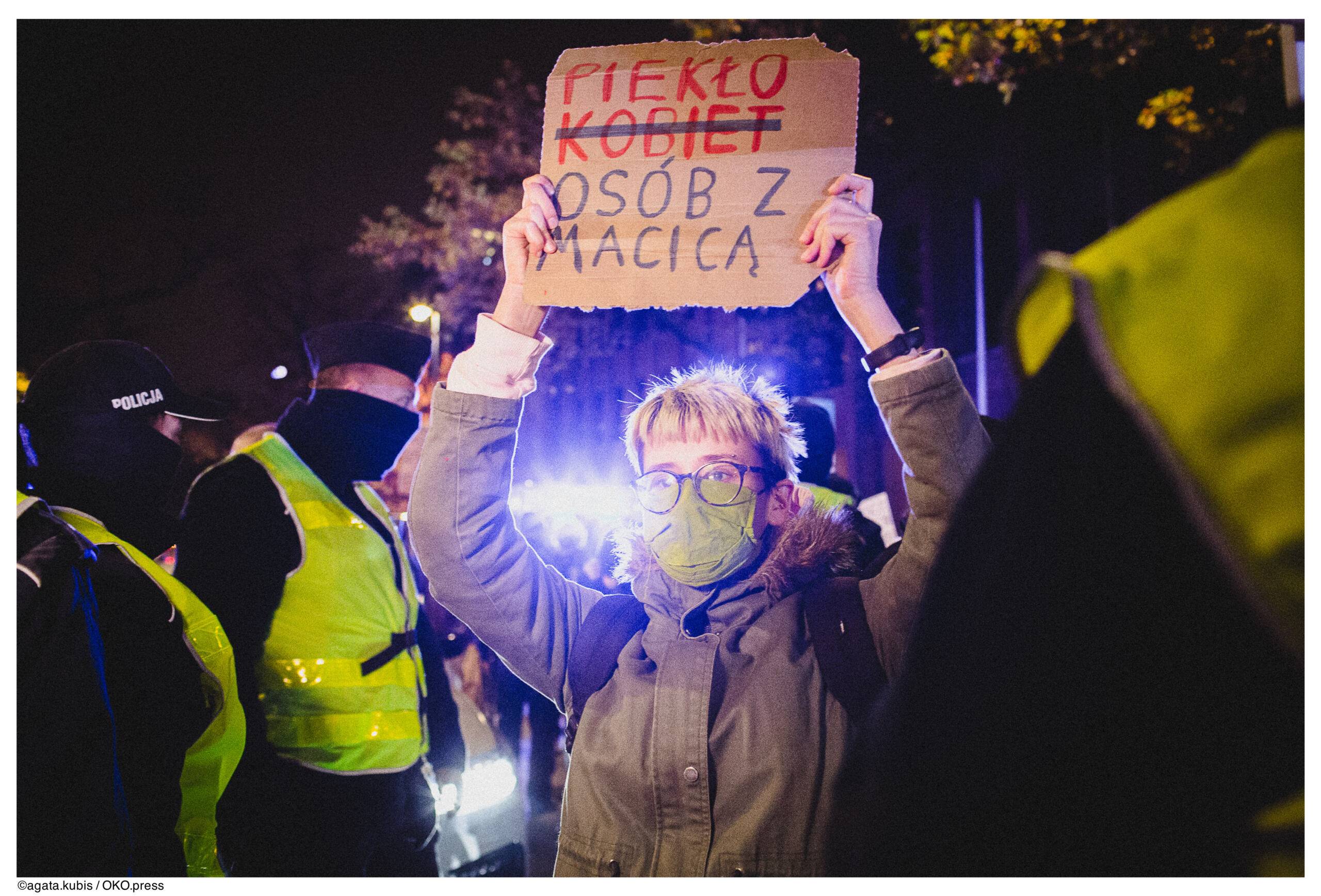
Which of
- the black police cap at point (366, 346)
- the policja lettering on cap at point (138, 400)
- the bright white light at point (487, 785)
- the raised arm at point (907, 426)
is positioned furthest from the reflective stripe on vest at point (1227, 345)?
the bright white light at point (487, 785)

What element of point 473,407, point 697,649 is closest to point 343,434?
point 473,407

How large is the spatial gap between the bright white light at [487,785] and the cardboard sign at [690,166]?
3017 mm

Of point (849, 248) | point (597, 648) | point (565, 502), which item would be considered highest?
point (849, 248)

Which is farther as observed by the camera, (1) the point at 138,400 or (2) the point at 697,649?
(1) the point at 138,400

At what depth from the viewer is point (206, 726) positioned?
2162mm

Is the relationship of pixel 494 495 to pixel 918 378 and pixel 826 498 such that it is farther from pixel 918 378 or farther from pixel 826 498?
pixel 826 498

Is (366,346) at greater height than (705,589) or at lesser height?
greater

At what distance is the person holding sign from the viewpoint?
64.2 inches

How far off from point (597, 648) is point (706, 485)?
481 millimetres

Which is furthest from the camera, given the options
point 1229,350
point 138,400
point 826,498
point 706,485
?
point 826,498

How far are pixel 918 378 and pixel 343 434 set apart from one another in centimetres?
228

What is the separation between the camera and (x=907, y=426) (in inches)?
63.6

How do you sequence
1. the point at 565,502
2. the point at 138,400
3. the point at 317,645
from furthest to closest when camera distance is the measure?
the point at 565,502 → the point at 317,645 → the point at 138,400

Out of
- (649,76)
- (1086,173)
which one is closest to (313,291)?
(1086,173)
